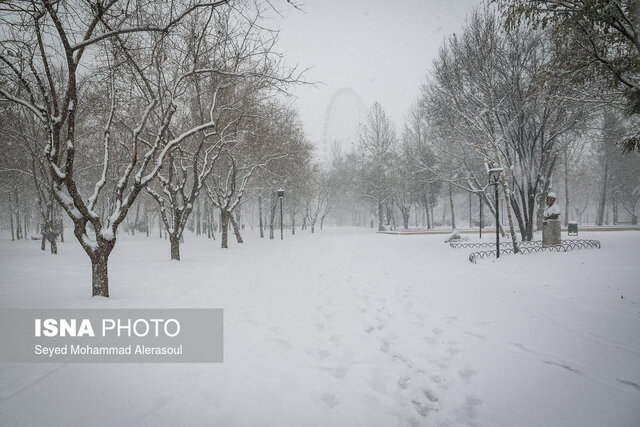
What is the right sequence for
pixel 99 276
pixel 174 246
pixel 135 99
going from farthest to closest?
pixel 135 99, pixel 174 246, pixel 99 276

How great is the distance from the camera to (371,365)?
337cm

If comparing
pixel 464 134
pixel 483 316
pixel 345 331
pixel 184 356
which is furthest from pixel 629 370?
pixel 464 134

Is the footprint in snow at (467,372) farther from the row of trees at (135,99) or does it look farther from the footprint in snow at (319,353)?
the row of trees at (135,99)

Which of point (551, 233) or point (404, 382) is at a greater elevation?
point (551, 233)

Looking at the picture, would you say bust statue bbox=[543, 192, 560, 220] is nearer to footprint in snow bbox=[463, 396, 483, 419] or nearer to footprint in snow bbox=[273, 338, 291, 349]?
footprint in snow bbox=[463, 396, 483, 419]

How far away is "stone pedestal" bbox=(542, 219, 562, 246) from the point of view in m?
12.7

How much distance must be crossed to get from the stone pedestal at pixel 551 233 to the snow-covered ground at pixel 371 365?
6395 mm

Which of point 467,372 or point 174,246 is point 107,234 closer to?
point 174,246

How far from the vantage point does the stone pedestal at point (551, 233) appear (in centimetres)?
1273

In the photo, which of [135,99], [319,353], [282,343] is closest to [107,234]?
[282,343]

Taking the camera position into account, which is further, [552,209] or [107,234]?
[552,209]

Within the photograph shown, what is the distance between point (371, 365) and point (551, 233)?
13878 mm

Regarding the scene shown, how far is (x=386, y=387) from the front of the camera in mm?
2932

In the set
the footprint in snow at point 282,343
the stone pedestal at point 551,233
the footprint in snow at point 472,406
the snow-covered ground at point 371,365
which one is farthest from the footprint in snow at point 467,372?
the stone pedestal at point 551,233
